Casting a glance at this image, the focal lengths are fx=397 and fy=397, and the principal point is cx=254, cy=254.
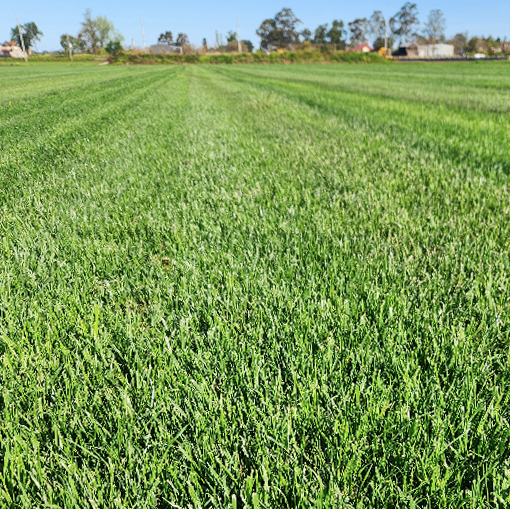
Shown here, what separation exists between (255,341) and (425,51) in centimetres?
13044

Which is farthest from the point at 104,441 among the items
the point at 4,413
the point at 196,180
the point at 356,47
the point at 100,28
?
the point at 356,47

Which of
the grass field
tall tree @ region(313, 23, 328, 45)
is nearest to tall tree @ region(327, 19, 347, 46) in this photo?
tall tree @ region(313, 23, 328, 45)

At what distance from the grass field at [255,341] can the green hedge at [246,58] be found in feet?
213

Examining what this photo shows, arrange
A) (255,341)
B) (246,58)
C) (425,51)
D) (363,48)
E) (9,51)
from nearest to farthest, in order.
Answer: (255,341) → (246,58) → (9,51) → (425,51) → (363,48)

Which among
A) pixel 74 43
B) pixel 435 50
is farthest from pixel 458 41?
pixel 74 43

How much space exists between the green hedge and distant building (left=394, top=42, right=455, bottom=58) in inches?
1859

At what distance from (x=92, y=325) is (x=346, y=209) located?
2.00 metres

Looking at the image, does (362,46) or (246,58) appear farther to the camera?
(362,46)

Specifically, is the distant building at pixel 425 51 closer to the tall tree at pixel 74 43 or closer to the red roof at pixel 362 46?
the red roof at pixel 362 46

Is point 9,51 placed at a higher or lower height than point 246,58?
higher

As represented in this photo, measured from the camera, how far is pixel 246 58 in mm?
62469

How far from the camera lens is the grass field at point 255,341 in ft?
3.24

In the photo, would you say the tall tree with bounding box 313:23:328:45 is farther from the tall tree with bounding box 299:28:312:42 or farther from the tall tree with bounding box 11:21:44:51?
the tall tree with bounding box 11:21:44:51

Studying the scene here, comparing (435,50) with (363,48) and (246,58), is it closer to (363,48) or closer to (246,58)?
(363,48)
